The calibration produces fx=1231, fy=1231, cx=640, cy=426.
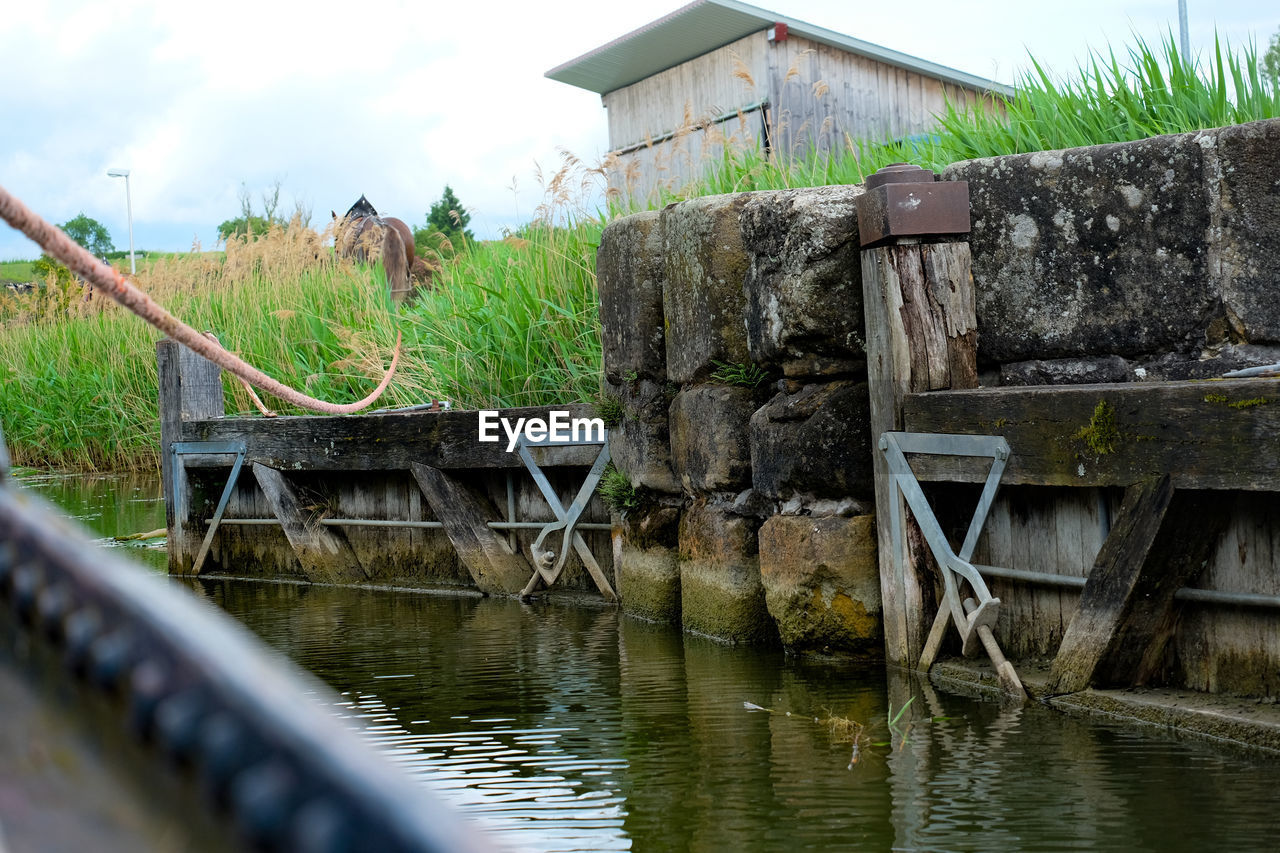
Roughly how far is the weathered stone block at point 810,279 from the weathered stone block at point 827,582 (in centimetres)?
63

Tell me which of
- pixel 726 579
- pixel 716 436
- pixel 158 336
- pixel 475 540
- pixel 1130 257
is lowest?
pixel 726 579

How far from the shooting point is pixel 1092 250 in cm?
433

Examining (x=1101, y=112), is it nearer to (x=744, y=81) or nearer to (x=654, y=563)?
(x=654, y=563)

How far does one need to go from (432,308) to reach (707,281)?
12.7 feet

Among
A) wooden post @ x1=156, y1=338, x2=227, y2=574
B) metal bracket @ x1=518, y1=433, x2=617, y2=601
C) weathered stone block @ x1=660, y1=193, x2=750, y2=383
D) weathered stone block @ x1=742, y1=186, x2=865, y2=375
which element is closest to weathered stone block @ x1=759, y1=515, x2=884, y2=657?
weathered stone block @ x1=742, y1=186, x2=865, y2=375

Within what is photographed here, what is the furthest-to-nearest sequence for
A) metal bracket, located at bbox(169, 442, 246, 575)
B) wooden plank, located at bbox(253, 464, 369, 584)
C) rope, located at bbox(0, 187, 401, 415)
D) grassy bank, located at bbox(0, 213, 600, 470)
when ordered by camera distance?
metal bracket, located at bbox(169, 442, 246, 575), wooden plank, located at bbox(253, 464, 369, 584), grassy bank, located at bbox(0, 213, 600, 470), rope, located at bbox(0, 187, 401, 415)

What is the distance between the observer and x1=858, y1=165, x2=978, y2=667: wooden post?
14.5ft

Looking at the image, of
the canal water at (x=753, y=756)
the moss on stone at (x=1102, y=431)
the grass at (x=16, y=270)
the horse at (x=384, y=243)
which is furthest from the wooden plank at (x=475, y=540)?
the grass at (x=16, y=270)

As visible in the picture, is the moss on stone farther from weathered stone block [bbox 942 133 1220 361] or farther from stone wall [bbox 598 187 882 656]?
stone wall [bbox 598 187 882 656]

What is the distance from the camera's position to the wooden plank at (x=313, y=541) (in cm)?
779

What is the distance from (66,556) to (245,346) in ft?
35.4

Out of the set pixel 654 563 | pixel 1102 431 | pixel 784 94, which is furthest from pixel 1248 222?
pixel 784 94

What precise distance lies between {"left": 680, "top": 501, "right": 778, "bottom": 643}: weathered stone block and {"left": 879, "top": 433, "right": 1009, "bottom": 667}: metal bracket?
0.86 meters

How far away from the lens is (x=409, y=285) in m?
11.3
